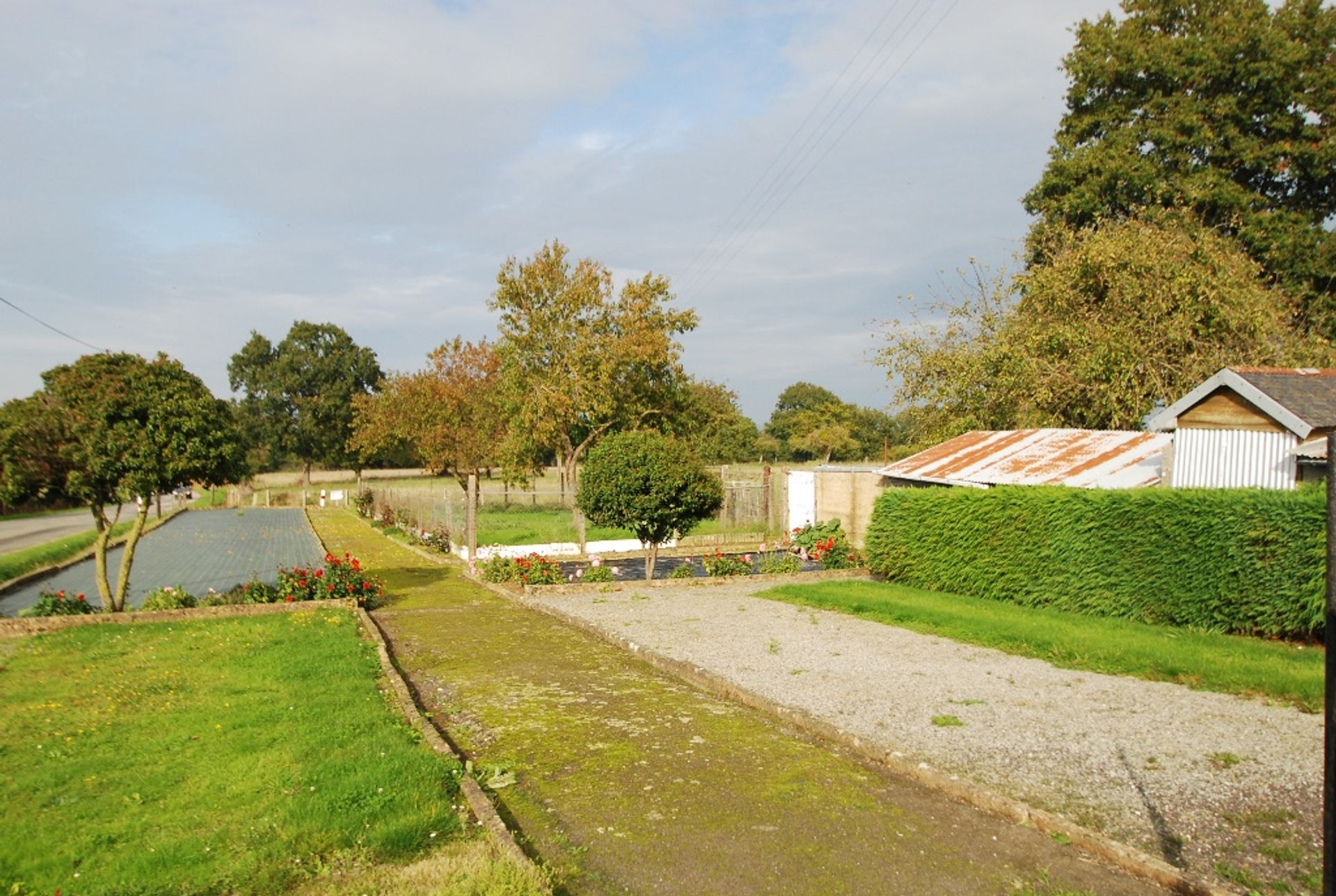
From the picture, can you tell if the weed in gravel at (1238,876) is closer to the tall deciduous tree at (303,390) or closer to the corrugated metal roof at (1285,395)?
the corrugated metal roof at (1285,395)

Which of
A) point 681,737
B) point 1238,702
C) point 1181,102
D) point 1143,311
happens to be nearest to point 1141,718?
point 1238,702

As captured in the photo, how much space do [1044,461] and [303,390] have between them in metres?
78.5

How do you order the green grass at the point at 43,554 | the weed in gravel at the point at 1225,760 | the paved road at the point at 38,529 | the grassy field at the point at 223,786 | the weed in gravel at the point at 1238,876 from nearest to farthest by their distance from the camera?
the weed in gravel at the point at 1238,876, the grassy field at the point at 223,786, the weed in gravel at the point at 1225,760, the green grass at the point at 43,554, the paved road at the point at 38,529

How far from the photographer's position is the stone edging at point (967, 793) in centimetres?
473

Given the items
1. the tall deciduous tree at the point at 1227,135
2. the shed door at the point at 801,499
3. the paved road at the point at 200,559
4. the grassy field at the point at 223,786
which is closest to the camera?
the grassy field at the point at 223,786

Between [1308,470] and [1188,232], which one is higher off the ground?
[1188,232]

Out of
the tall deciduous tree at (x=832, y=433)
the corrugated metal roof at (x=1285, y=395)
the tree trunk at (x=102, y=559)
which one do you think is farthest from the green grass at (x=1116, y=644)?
the tall deciduous tree at (x=832, y=433)

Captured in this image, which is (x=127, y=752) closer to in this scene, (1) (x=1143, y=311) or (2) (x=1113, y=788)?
(2) (x=1113, y=788)

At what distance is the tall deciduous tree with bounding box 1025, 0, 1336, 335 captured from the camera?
88.3ft

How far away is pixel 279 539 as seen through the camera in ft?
107

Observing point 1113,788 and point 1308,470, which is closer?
point 1113,788

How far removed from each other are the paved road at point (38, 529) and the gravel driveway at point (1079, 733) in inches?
825

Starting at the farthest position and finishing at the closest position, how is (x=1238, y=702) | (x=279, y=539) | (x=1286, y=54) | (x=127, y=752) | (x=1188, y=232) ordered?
(x=279, y=539)
(x=1286, y=54)
(x=1188, y=232)
(x=1238, y=702)
(x=127, y=752)

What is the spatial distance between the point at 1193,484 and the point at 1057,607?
275cm
